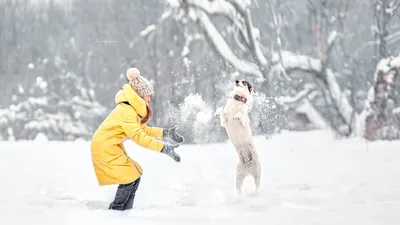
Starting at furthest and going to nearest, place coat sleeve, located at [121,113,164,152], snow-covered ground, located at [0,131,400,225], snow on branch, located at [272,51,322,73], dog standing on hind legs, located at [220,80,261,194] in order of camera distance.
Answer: snow on branch, located at [272,51,322,73], dog standing on hind legs, located at [220,80,261,194], coat sleeve, located at [121,113,164,152], snow-covered ground, located at [0,131,400,225]

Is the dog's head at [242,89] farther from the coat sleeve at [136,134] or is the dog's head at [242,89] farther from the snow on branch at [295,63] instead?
the snow on branch at [295,63]

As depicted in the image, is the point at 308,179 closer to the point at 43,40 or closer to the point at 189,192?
the point at 189,192

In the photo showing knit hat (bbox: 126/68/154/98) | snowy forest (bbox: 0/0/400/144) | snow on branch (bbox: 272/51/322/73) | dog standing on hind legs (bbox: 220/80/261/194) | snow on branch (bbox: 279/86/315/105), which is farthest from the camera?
snow on branch (bbox: 279/86/315/105)

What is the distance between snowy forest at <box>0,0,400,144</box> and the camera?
1173 centimetres

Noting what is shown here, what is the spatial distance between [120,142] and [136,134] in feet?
0.63

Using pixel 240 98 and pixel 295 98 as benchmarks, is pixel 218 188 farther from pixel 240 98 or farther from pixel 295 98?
pixel 295 98

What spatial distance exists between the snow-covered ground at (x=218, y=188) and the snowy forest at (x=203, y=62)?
137 cm

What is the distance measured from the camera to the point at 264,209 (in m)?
4.61

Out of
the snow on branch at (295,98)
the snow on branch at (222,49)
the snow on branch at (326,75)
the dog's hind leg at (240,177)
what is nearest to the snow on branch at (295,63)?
the snow on branch at (326,75)

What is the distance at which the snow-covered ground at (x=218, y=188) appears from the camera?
4.03 metres

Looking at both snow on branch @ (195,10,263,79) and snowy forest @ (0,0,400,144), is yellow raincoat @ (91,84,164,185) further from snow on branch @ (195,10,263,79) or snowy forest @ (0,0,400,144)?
snow on branch @ (195,10,263,79)

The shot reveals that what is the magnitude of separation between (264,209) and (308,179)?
242cm

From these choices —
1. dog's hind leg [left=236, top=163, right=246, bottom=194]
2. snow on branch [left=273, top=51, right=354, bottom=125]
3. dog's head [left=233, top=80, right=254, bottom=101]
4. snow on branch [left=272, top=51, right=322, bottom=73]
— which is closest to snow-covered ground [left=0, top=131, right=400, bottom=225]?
dog's hind leg [left=236, top=163, right=246, bottom=194]

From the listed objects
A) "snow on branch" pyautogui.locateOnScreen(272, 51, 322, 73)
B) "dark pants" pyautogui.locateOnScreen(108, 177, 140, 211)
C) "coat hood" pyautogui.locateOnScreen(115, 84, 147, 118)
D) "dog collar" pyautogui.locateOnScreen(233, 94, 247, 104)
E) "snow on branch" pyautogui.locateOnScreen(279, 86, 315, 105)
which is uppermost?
"snow on branch" pyautogui.locateOnScreen(272, 51, 322, 73)
